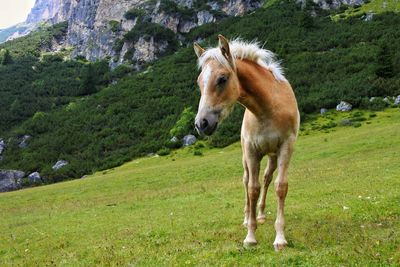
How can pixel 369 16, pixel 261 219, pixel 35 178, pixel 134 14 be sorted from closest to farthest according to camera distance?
pixel 261 219 < pixel 35 178 < pixel 369 16 < pixel 134 14

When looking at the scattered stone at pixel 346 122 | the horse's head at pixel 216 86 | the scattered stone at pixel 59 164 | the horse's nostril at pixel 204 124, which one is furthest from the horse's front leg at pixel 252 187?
the scattered stone at pixel 59 164

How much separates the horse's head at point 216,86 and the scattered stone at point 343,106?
176 ft

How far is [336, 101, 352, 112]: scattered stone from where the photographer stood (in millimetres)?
57531

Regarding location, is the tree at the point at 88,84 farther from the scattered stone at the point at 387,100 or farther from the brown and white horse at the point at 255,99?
the brown and white horse at the point at 255,99

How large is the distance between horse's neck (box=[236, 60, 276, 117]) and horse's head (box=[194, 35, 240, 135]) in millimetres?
420

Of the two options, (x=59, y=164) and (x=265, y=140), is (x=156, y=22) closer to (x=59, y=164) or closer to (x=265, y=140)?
(x=59, y=164)

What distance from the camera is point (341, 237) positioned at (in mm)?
8609

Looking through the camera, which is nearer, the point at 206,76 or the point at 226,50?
the point at 206,76

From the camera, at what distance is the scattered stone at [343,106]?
57.5m

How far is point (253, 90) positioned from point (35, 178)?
2444 inches

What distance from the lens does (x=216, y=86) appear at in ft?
23.6

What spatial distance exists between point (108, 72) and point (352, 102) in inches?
3431

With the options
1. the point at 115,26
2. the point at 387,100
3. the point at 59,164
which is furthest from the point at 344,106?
the point at 115,26

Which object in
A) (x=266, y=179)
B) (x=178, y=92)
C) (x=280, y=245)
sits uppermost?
(x=266, y=179)
